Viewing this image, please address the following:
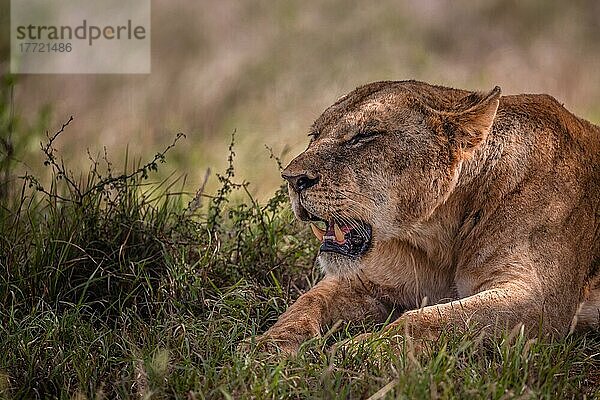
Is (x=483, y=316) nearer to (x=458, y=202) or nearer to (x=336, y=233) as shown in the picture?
(x=458, y=202)

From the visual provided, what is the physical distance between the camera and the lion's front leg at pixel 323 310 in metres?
4.73

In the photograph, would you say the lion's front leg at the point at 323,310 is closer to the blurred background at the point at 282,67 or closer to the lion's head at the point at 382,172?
the lion's head at the point at 382,172

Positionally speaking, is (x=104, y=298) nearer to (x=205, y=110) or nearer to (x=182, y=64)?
(x=205, y=110)

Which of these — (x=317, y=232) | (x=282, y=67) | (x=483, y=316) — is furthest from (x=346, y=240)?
(x=282, y=67)

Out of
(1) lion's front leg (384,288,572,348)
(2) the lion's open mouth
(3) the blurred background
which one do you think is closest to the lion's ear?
(2) the lion's open mouth

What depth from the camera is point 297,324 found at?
480 centimetres

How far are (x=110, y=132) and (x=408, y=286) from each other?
15.2 feet

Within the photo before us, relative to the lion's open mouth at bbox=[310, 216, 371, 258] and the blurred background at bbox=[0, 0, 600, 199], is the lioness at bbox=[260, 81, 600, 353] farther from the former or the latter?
the blurred background at bbox=[0, 0, 600, 199]

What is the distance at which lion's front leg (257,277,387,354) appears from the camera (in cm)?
473

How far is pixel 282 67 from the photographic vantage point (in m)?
10.5

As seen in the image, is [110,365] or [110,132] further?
[110,132]

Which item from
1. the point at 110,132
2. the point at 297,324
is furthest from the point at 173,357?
the point at 110,132
